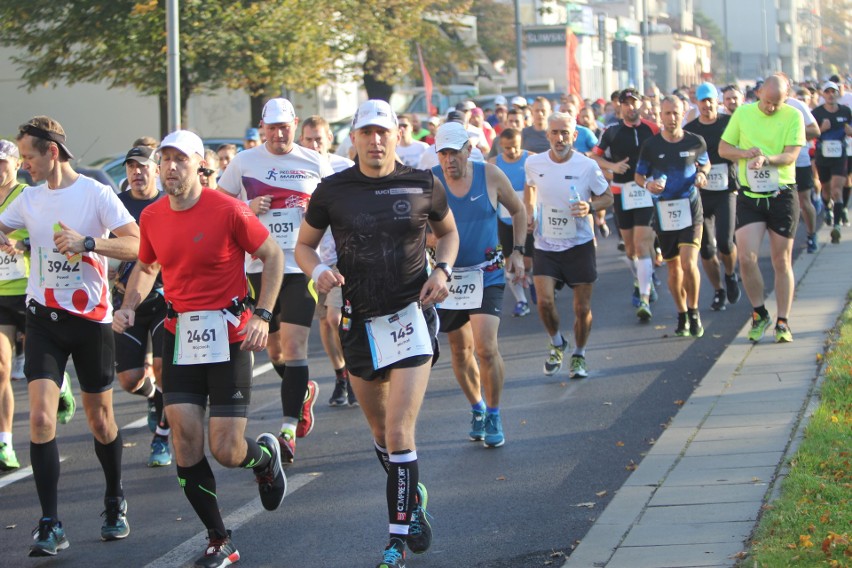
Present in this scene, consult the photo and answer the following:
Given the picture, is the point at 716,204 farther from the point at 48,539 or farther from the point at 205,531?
the point at 48,539

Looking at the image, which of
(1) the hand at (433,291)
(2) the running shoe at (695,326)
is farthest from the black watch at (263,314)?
(2) the running shoe at (695,326)

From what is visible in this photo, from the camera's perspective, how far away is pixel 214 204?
650 cm

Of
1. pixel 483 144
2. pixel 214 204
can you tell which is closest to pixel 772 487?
pixel 214 204

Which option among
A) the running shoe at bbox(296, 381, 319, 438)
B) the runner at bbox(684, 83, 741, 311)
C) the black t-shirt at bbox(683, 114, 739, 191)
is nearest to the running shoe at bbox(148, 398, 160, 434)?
the running shoe at bbox(296, 381, 319, 438)

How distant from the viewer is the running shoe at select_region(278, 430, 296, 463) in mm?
8477

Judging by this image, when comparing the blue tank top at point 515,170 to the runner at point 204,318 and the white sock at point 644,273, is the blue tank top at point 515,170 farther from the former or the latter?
the runner at point 204,318

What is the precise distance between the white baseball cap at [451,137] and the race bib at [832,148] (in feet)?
38.3

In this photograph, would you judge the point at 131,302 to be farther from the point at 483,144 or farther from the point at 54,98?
the point at 54,98

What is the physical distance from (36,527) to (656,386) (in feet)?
16.0

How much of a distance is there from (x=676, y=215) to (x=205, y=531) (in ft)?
21.9

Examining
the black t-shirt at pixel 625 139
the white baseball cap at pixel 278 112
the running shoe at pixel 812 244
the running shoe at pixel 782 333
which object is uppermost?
the white baseball cap at pixel 278 112

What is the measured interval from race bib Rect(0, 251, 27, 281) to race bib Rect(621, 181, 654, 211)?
652 cm

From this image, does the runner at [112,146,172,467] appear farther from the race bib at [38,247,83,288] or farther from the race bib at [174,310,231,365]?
the race bib at [174,310,231,365]

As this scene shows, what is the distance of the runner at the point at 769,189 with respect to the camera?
37.2ft
